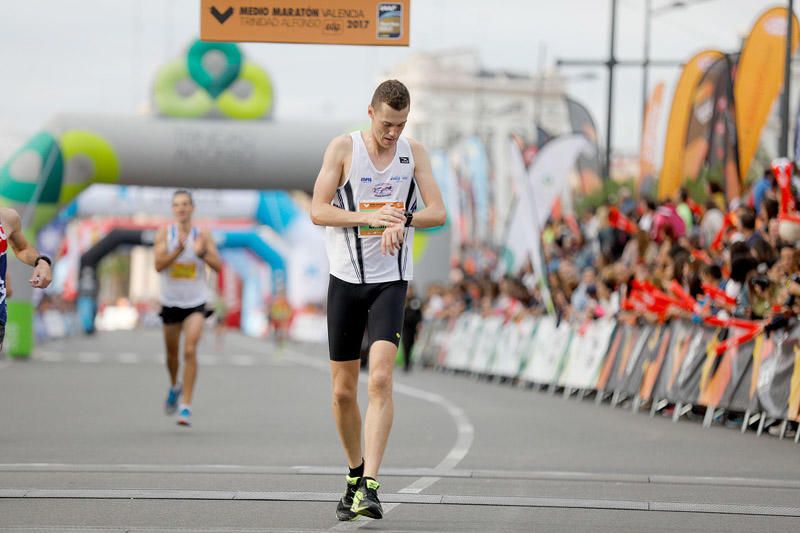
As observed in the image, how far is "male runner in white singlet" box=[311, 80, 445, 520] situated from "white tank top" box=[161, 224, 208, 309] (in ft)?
20.6

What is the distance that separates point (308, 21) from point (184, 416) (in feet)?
12.5

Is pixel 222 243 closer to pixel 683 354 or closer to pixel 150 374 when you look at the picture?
pixel 150 374

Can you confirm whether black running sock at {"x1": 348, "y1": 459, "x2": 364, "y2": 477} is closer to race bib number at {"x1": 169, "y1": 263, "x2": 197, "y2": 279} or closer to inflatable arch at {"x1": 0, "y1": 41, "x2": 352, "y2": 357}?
race bib number at {"x1": 169, "y1": 263, "x2": 197, "y2": 279}

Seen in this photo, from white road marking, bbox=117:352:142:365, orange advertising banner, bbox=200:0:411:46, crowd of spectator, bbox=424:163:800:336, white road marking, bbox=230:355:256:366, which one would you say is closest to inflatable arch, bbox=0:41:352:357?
white road marking, bbox=117:352:142:365

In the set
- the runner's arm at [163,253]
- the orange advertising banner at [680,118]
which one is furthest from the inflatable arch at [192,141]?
the runner's arm at [163,253]

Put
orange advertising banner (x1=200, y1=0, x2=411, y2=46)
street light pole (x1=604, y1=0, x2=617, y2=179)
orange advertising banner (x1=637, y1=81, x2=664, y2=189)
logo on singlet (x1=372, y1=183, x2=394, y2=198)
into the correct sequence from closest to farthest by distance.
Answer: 1. logo on singlet (x1=372, y1=183, x2=394, y2=198)
2. orange advertising banner (x1=200, y1=0, x2=411, y2=46)
3. orange advertising banner (x1=637, y1=81, x2=664, y2=189)
4. street light pole (x1=604, y1=0, x2=617, y2=179)

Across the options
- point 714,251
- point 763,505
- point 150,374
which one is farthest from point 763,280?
point 150,374

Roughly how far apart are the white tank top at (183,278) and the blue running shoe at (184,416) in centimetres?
94

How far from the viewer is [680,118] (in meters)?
25.0

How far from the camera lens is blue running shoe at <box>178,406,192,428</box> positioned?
1348cm

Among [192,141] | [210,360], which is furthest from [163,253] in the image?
[210,360]

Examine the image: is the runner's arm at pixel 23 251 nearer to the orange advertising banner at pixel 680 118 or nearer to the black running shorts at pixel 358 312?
the black running shorts at pixel 358 312

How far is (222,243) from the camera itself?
6619 centimetres

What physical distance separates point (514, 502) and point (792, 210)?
7.82 meters
